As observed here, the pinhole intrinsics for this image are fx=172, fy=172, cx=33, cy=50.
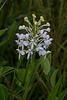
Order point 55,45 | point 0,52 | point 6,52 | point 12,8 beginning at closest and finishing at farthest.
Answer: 1. point 55,45
2. point 0,52
3. point 6,52
4. point 12,8

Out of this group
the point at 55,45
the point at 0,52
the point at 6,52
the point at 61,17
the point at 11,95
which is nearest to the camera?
the point at 11,95

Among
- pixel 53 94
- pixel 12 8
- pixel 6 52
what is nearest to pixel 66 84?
pixel 53 94

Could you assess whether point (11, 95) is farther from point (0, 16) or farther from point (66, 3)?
point (66, 3)

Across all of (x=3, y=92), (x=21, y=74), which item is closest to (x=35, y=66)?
(x=21, y=74)

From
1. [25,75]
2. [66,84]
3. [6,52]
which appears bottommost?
[66,84]

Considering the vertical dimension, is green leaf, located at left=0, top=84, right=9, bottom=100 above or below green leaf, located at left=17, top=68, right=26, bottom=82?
below

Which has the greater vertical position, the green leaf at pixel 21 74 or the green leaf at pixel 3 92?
the green leaf at pixel 21 74

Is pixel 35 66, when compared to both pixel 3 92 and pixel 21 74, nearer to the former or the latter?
pixel 21 74

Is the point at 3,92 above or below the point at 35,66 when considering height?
below
